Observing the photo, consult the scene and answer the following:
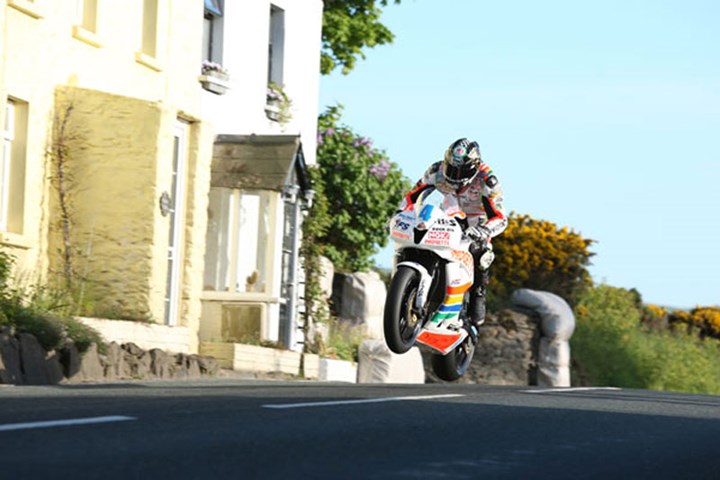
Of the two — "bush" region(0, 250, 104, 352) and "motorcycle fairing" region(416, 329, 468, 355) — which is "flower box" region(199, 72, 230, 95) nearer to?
"bush" region(0, 250, 104, 352)

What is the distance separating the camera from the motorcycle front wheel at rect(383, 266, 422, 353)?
13.4 metres

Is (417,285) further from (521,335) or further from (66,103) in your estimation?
(521,335)

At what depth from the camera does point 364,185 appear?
33156 mm

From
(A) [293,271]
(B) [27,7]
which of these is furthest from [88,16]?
(A) [293,271]

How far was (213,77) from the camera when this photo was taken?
1022 inches

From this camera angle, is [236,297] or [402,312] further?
[236,297]

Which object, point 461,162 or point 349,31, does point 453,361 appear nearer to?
point 461,162

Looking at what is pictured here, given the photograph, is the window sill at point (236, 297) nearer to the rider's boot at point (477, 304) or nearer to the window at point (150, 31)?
the window at point (150, 31)

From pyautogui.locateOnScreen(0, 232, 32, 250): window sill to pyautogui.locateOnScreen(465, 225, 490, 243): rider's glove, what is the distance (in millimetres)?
6908

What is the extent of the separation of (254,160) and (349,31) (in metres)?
14.6

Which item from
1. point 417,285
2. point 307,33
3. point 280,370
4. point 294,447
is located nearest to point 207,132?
point 280,370

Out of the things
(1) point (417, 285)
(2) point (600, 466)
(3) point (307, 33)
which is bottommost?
(2) point (600, 466)

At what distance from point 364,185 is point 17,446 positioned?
26007 mm

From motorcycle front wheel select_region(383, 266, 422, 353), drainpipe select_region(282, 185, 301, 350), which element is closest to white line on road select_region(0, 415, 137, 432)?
motorcycle front wheel select_region(383, 266, 422, 353)
